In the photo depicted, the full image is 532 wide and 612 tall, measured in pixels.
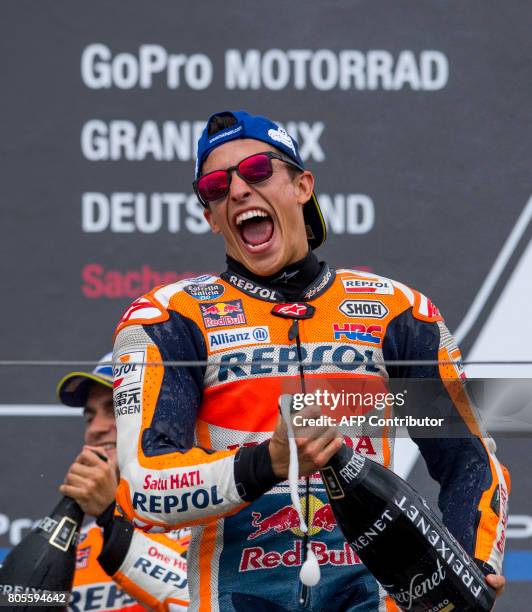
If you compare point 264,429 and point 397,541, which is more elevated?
point 264,429

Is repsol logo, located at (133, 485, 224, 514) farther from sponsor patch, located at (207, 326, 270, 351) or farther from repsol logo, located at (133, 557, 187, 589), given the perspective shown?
repsol logo, located at (133, 557, 187, 589)

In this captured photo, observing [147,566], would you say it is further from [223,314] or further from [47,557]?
[223,314]

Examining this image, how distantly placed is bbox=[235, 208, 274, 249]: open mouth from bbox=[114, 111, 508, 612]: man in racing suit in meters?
0.05

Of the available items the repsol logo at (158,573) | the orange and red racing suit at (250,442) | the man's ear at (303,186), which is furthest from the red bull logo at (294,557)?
the repsol logo at (158,573)

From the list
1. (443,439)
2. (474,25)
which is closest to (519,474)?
(443,439)

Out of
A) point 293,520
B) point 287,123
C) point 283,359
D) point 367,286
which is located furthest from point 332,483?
point 287,123

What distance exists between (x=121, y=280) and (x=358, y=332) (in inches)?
58.3

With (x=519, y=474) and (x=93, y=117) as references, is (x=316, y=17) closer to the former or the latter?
(x=93, y=117)

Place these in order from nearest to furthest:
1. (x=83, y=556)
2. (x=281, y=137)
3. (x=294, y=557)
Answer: (x=294, y=557) < (x=281, y=137) < (x=83, y=556)

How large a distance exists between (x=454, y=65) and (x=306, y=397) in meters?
2.02

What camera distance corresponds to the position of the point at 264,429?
188 cm

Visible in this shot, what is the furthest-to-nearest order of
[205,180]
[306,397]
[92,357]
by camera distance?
[92,357], [205,180], [306,397]

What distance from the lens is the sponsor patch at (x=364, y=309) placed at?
6.70 feet

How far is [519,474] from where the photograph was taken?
1.84 metres
